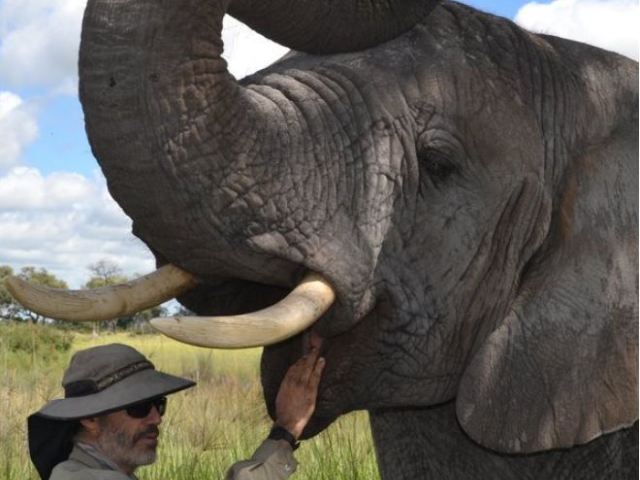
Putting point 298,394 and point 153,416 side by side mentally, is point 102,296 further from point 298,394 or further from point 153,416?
point 298,394

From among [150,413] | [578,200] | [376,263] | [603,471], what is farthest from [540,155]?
[150,413]

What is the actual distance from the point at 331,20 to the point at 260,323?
0.93 meters

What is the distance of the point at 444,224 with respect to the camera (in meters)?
3.66

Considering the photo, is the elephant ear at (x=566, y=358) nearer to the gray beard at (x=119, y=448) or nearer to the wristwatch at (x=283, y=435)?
the wristwatch at (x=283, y=435)

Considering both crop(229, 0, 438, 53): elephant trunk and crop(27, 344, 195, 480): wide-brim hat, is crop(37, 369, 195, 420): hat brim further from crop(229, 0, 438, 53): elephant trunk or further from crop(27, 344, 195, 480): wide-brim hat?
crop(229, 0, 438, 53): elephant trunk

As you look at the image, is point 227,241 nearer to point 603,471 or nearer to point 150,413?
point 150,413

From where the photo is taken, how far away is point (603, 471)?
3943 millimetres

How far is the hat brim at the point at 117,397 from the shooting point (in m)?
3.50

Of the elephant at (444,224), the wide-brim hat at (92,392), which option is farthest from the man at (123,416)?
the elephant at (444,224)

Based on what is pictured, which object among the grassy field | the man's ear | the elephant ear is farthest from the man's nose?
the grassy field

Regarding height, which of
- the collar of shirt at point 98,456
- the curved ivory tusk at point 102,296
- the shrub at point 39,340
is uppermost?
the curved ivory tusk at point 102,296

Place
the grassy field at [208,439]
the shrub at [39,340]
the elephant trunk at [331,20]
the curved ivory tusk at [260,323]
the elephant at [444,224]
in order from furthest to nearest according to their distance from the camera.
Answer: the shrub at [39,340] < the grassy field at [208,439] < the elephant trunk at [331,20] < the elephant at [444,224] < the curved ivory tusk at [260,323]

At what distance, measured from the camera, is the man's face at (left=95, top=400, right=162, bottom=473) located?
3574mm

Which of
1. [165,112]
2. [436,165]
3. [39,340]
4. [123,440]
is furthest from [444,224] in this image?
[39,340]
